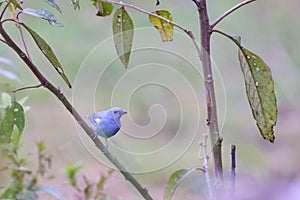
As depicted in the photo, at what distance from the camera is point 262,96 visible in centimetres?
55

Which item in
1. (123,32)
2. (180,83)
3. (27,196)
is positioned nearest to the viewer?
(123,32)

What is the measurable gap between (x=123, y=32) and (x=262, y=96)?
6.2 inches

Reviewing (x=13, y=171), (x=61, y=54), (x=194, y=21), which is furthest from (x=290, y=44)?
(x=13, y=171)

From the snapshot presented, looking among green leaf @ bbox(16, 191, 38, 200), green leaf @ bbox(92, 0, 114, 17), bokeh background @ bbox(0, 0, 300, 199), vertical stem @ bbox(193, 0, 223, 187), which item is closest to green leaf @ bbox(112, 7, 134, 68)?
green leaf @ bbox(92, 0, 114, 17)

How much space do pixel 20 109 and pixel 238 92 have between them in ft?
8.28

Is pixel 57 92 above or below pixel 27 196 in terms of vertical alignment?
above

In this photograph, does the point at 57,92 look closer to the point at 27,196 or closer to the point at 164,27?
the point at 164,27

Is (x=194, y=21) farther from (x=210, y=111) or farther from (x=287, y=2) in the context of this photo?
(x=210, y=111)

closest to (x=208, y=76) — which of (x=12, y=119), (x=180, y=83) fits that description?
(x=12, y=119)

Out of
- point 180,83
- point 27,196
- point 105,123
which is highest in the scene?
point 105,123

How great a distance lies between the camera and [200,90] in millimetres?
2828

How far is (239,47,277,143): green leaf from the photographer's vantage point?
21.8 inches

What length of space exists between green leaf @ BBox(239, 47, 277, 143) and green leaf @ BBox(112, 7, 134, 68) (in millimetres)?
121

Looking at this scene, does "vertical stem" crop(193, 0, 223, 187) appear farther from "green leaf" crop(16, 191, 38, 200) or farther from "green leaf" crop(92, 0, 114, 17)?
"green leaf" crop(16, 191, 38, 200)
